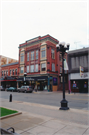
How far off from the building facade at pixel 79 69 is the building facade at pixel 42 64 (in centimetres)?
712

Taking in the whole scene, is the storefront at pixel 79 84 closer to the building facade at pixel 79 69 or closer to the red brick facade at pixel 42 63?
the building facade at pixel 79 69

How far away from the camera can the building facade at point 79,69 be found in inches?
1061

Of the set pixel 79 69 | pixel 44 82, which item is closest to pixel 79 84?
pixel 79 69

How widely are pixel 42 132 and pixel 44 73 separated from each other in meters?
29.3

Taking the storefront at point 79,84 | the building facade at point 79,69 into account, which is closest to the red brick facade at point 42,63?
the building facade at point 79,69

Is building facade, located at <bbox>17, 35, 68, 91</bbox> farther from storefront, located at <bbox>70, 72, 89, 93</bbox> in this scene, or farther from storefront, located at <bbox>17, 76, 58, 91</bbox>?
storefront, located at <bbox>70, 72, 89, 93</bbox>

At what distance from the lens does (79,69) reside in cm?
2764

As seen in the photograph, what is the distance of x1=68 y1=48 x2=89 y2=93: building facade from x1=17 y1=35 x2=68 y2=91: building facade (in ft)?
23.4

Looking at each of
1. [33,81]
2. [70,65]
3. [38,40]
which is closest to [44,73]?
[33,81]

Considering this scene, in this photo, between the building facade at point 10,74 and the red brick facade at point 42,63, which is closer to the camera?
the red brick facade at point 42,63

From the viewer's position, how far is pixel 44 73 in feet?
111

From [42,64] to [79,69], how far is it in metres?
11.7

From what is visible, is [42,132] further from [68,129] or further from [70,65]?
[70,65]

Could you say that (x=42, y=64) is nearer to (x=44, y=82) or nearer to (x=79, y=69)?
(x=44, y=82)
